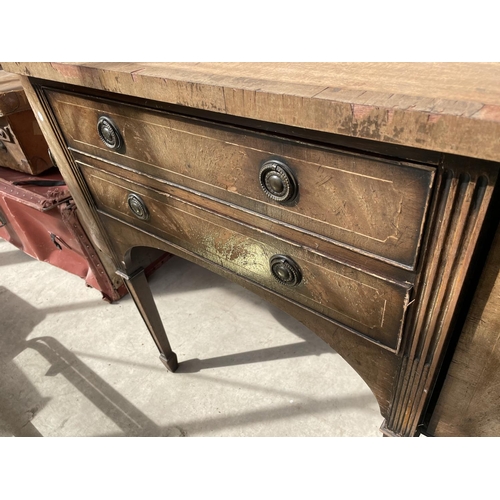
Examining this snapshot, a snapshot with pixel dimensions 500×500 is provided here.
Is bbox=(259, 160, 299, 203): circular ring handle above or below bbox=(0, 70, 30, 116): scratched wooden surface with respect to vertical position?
above

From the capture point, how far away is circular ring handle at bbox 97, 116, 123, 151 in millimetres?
1085

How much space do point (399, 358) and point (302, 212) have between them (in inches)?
17.3

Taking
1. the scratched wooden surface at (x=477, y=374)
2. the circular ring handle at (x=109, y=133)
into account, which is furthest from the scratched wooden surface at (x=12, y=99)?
the scratched wooden surface at (x=477, y=374)

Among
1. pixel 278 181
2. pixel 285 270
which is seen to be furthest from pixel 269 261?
pixel 278 181

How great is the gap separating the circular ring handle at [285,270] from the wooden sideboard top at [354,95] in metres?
0.38

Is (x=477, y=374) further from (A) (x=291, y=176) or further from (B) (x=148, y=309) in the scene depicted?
(B) (x=148, y=309)

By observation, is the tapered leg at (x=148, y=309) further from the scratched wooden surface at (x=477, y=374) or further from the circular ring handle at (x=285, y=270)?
the scratched wooden surface at (x=477, y=374)

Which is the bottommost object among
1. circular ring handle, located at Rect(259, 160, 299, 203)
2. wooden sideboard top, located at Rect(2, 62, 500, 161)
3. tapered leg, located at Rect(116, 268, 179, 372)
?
tapered leg, located at Rect(116, 268, 179, 372)

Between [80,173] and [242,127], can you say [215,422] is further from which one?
[242,127]

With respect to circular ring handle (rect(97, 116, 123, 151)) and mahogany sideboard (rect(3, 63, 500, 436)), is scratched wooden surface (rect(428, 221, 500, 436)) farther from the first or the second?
circular ring handle (rect(97, 116, 123, 151))

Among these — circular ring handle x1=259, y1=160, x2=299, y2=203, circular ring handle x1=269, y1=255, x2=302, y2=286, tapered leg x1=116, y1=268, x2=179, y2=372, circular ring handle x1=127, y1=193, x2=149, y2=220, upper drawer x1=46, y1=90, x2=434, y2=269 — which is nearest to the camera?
upper drawer x1=46, y1=90, x2=434, y2=269

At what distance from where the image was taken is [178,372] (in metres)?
2.14

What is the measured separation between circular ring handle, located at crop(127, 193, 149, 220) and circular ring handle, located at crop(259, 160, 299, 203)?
21.3 inches

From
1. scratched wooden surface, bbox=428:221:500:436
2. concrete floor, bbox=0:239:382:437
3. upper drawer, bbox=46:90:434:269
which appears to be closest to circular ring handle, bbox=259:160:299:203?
upper drawer, bbox=46:90:434:269
